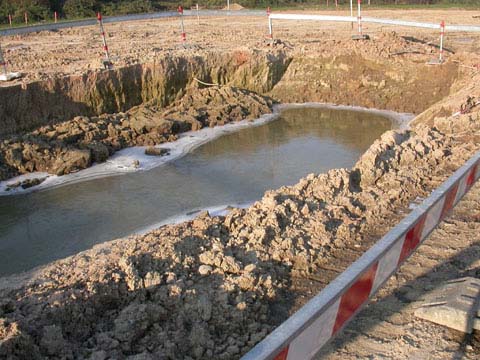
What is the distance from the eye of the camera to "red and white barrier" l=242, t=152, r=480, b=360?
6.40 feet

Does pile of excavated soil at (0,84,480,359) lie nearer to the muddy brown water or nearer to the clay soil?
the muddy brown water

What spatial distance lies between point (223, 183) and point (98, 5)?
25.1 meters

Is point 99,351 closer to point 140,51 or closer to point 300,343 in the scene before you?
point 300,343

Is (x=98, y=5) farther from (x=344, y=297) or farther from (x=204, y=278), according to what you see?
(x=344, y=297)

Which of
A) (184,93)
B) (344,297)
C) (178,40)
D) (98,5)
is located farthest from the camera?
(98,5)

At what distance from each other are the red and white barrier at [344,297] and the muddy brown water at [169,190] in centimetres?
551

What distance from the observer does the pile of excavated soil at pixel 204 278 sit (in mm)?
3480

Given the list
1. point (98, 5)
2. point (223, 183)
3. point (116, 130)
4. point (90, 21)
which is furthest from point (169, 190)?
point (98, 5)

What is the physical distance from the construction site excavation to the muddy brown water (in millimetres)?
50

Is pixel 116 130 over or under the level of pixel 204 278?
over

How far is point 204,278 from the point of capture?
4.36 m

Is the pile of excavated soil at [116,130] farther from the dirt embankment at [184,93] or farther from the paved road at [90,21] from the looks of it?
the paved road at [90,21]

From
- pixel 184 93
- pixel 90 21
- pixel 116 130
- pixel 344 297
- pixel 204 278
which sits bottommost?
pixel 204 278

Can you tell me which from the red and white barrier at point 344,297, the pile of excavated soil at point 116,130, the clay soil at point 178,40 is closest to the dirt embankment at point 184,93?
the pile of excavated soil at point 116,130
